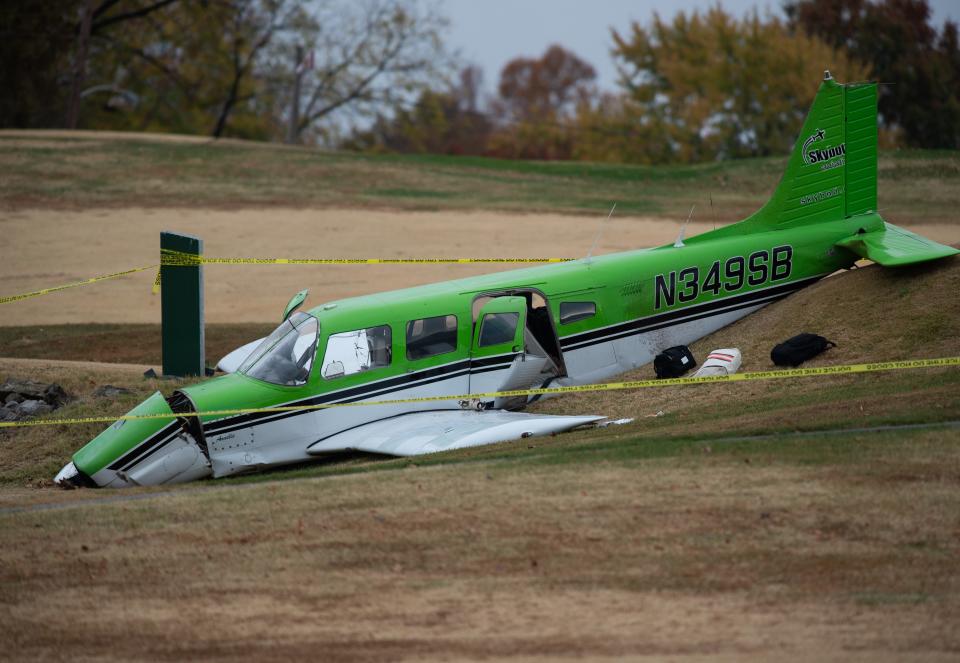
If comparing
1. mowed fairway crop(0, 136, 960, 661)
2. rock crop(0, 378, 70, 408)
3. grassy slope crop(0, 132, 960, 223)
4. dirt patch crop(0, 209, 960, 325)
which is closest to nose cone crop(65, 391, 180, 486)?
mowed fairway crop(0, 136, 960, 661)

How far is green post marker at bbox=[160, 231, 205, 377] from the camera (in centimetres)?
1920

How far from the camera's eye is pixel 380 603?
9086mm

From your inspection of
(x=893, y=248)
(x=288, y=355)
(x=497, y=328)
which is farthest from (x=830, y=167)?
(x=288, y=355)

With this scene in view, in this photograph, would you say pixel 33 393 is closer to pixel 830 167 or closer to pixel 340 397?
pixel 340 397

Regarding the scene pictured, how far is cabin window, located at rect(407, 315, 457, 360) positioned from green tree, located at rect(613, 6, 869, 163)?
4928 centimetres

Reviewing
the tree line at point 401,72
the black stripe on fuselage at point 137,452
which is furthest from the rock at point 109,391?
the tree line at point 401,72

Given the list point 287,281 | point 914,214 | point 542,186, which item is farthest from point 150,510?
point 542,186

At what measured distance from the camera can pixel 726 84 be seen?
64.0m

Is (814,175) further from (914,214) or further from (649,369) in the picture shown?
(914,214)

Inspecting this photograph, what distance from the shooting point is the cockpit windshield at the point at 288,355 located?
14.5m

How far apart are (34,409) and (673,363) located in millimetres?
9354

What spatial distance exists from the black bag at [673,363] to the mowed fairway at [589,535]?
51cm

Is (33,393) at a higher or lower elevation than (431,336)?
lower

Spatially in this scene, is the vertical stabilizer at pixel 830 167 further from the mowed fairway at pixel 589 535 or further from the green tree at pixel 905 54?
the green tree at pixel 905 54
